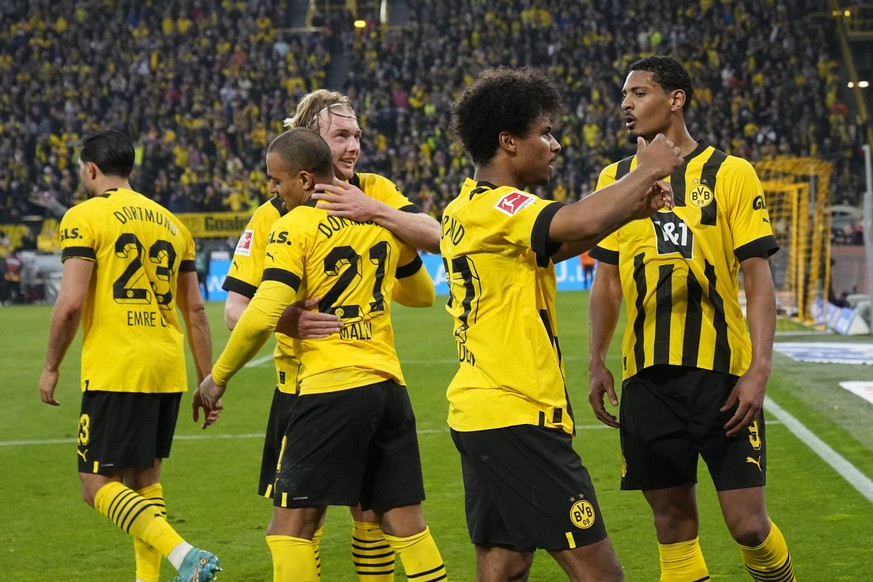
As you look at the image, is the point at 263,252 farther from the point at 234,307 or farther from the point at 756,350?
the point at 756,350

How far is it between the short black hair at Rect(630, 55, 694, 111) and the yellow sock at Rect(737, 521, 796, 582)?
152cm

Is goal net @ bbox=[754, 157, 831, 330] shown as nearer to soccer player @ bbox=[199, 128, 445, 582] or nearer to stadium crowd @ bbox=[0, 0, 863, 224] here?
stadium crowd @ bbox=[0, 0, 863, 224]

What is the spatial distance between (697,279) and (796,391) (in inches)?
277

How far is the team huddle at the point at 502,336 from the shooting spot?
329 cm

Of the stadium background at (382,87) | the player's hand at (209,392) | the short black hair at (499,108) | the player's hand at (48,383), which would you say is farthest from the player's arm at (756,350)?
the stadium background at (382,87)

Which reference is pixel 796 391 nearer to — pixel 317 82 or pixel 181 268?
pixel 181 268

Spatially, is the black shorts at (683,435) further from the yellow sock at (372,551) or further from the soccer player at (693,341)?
the yellow sock at (372,551)

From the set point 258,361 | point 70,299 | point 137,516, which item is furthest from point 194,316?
point 258,361

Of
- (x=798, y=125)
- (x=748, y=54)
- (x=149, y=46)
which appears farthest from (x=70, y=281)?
(x=149, y=46)

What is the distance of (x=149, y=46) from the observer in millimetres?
37344

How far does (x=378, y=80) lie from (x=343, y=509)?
28.6m

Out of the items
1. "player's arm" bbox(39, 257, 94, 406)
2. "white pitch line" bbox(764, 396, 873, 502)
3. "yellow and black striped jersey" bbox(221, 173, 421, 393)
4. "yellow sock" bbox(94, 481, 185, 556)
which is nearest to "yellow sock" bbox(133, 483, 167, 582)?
"yellow sock" bbox(94, 481, 185, 556)

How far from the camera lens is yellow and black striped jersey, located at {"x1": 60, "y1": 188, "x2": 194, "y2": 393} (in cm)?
479

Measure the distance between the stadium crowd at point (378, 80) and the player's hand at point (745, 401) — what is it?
24682 mm
